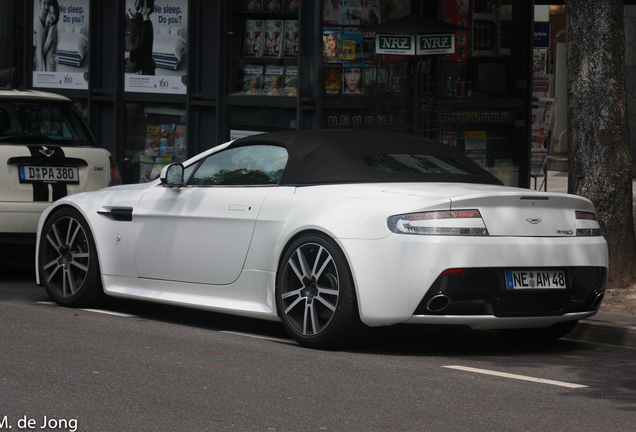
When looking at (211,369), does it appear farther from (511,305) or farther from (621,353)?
(621,353)

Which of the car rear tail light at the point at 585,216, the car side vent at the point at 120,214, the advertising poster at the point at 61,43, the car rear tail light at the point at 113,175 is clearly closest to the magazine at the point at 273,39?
the car rear tail light at the point at 113,175

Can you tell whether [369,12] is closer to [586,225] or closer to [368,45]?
[368,45]

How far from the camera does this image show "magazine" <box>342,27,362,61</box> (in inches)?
475

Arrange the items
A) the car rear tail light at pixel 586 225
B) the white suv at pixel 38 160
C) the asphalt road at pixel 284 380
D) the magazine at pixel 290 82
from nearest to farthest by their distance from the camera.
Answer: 1. the asphalt road at pixel 284 380
2. the car rear tail light at pixel 586 225
3. the white suv at pixel 38 160
4. the magazine at pixel 290 82

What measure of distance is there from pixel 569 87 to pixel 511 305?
130 inches

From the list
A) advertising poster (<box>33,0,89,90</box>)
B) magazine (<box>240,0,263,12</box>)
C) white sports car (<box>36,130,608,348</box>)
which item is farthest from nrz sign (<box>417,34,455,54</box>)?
advertising poster (<box>33,0,89,90</box>)

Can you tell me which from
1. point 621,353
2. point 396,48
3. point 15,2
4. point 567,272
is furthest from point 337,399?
point 15,2

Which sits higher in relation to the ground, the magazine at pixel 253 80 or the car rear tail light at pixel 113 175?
the magazine at pixel 253 80

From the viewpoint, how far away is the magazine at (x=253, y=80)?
13.0 meters

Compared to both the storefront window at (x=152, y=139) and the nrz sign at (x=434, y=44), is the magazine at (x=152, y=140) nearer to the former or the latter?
the storefront window at (x=152, y=139)

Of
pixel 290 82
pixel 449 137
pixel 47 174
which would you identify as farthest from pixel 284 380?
pixel 290 82

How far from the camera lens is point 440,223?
19.6 ft

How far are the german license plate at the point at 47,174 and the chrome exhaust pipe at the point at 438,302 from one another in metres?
4.66

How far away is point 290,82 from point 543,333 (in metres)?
6.35
